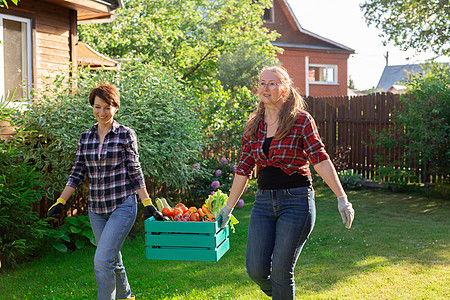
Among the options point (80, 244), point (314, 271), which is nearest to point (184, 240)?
point (314, 271)

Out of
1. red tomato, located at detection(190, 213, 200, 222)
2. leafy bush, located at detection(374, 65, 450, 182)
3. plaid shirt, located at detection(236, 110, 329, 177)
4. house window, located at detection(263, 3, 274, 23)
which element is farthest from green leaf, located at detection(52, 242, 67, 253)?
A: house window, located at detection(263, 3, 274, 23)

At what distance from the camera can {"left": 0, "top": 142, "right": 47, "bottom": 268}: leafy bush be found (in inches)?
238

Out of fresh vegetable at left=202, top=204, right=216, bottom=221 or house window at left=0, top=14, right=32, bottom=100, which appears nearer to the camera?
fresh vegetable at left=202, top=204, right=216, bottom=221

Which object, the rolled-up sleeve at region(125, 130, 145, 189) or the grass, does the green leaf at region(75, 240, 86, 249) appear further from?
the rolled-up sleeve at region(125, 130, 145, 189)

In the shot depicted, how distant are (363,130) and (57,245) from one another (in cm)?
899

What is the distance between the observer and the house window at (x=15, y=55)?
869 cm

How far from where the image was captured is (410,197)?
1135cm

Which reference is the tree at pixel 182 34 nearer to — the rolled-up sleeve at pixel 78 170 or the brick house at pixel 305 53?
the brick house at pixel 305 53

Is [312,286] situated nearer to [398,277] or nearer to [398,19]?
[398,277]

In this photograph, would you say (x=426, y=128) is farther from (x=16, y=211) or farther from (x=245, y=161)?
(x=16, y=211)

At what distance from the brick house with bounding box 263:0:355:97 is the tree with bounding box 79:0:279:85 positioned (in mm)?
6490

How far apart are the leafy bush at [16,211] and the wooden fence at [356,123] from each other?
8.72 meters

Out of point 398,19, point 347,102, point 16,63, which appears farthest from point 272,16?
point 16,63

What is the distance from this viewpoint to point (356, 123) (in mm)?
13555
